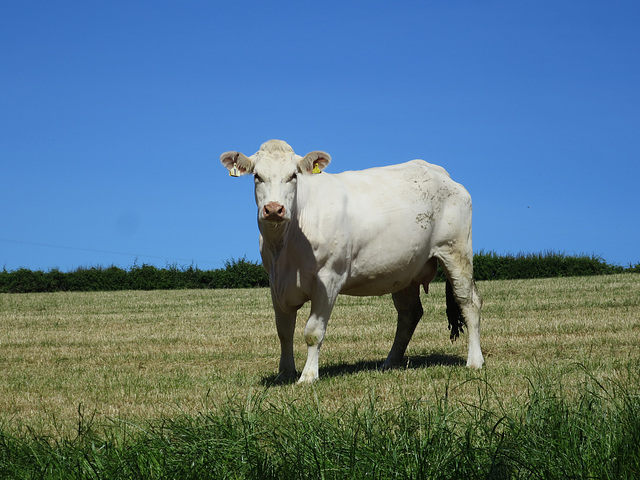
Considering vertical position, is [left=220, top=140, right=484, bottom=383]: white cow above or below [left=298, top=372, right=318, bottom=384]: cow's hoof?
above

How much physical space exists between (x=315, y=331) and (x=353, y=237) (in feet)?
3.60

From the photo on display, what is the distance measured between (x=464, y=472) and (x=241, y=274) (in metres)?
27.0

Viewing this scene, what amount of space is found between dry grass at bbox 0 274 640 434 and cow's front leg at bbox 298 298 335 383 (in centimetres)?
20

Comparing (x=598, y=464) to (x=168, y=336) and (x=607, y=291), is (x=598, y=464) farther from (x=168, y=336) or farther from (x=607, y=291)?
(x=607, y=291)

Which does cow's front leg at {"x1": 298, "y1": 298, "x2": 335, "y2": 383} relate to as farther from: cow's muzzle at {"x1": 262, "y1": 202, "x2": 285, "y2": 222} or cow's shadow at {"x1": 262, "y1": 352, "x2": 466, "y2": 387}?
cow's muzzle at {"x1": 262, "y1": 202, "x2": 285, "y2": 222}

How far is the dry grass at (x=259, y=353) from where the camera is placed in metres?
6.29

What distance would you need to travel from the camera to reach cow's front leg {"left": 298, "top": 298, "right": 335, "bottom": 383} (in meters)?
6.90

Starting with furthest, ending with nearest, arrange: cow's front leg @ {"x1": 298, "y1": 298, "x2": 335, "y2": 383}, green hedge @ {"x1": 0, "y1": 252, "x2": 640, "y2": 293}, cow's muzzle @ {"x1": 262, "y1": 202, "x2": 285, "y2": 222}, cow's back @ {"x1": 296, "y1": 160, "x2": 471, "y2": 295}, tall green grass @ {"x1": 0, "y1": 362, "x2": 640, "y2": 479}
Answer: green hedge @ {"x1": 0, "y1": 252, "x2": 640, "y2": 293}
cow's back @ {"x1": 296, "y1": 160, "x2": 471, "y2": 295}
cow's front leg @ {"x1": 298, "y1": 298, "x2": 335, "y2": 383}
cow's muzzle @ {"x1": 262, "y1": 202, "x2": 285, "y2": 222}
tall green grass @ {"x1": 0, "y1": 362, "x2": 640, "y2": 479}

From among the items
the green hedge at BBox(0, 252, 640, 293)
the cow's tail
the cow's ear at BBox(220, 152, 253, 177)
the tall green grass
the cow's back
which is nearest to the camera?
the tall green grass

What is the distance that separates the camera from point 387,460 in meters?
3.34

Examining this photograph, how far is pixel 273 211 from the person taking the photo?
19.9ft

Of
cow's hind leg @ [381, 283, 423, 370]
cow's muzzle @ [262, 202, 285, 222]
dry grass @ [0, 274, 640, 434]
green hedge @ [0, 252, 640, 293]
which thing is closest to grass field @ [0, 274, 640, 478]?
dry grass @ [0, 274, 640, 434]

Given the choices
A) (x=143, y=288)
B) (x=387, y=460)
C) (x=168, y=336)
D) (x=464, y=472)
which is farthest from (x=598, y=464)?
(x=143, y=288)

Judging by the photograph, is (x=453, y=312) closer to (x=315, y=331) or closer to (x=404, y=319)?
(x=404, y=319)
